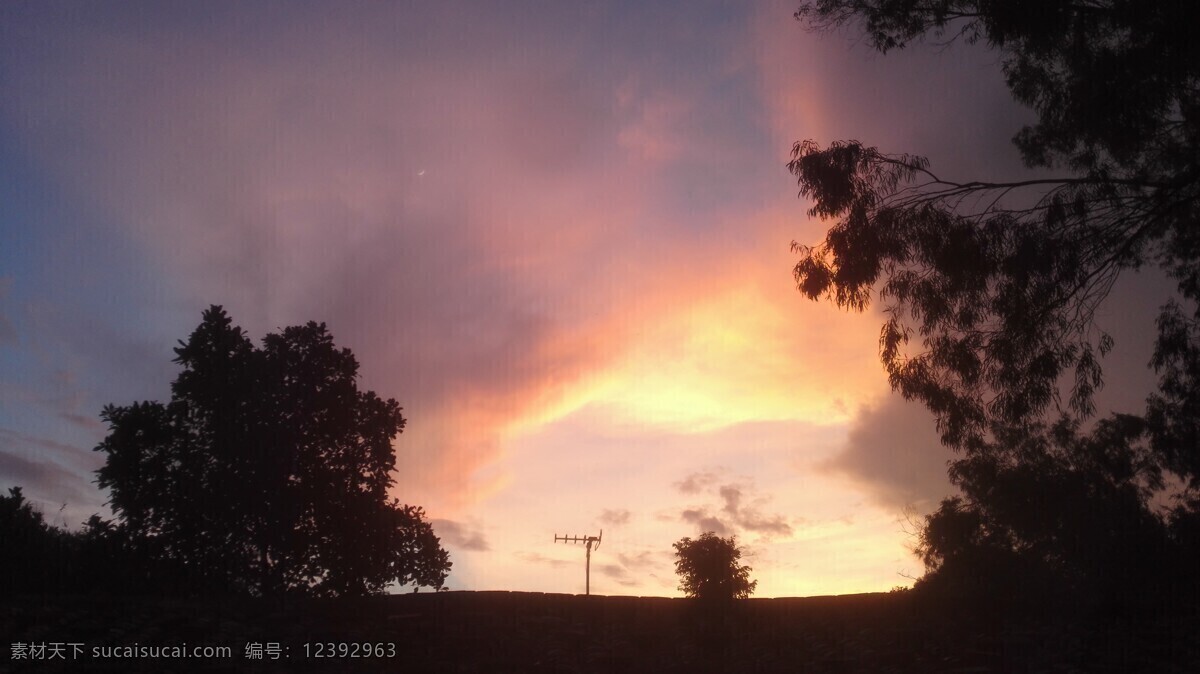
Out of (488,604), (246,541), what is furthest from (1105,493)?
(246,541)

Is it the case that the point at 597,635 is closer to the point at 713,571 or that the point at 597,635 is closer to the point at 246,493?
the point at 713,571

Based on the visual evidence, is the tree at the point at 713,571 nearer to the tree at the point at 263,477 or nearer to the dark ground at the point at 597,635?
the dark ground at the point at 597,635

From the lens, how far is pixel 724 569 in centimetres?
1611

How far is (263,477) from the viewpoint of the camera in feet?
78.5

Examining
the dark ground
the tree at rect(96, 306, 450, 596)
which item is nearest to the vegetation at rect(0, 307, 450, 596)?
the tree at rect(96, 306, 450, 596)

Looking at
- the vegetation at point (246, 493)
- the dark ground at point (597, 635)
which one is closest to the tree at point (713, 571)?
the dark ground at point (597, 635)

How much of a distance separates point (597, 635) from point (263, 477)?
511 inches

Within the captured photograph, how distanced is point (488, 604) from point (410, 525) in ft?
32.2

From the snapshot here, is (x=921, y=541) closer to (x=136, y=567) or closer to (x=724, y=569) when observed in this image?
(x=724, y=569)

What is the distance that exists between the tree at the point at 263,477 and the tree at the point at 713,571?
11.3 metres

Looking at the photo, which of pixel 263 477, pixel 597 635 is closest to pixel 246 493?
pixel 263 477

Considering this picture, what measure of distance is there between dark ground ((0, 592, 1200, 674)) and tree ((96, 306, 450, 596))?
871cm

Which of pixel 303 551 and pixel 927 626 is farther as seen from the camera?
pixel 303 551

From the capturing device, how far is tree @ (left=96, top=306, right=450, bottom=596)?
23.5 m
